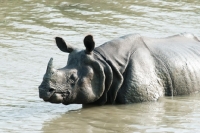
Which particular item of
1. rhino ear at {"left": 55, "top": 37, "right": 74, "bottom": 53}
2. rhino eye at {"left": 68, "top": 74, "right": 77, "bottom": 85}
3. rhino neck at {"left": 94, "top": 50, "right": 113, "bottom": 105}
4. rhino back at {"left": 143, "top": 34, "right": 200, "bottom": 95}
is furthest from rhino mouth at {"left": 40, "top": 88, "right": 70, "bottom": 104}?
rhino back at {"left": 143, "top": 34, "right": 200, "bottom": 95}

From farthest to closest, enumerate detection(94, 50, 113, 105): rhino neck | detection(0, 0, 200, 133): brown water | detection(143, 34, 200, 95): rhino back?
detection(143, 34, 200, 95): rhino back
detection(94, 50, 113, 105): rhino neck
detection(0, 0, 200, 133): brown water

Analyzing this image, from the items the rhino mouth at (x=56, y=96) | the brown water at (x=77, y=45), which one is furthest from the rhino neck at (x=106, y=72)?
the rhino mouth at (x=56, y=96)

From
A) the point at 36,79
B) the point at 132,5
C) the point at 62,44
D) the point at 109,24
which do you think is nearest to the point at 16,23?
the point at 109,24

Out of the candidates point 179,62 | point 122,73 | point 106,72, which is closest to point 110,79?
point 106,72

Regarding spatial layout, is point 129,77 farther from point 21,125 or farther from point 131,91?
point 21,125

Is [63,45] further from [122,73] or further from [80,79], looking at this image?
[122,73]

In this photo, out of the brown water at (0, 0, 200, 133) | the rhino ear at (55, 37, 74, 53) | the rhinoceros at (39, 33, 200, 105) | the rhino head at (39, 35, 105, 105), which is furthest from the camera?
the rhino ear at (55, 37, 74, 53)

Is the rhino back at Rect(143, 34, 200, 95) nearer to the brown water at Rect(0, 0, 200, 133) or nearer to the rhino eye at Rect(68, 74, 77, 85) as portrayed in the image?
the brown water at Rect(0, 0, 200, 133)

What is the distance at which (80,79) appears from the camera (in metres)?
10.8

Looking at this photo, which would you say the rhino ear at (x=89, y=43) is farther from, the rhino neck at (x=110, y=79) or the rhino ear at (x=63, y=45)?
the rhino ear at (x=63, y=45)

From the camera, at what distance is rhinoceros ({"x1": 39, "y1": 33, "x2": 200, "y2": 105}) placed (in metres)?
10.7

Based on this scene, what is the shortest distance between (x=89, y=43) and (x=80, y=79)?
541 mm

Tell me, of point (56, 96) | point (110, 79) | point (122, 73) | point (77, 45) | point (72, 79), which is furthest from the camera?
point (77, 45)

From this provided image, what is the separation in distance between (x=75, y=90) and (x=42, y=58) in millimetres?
4305
